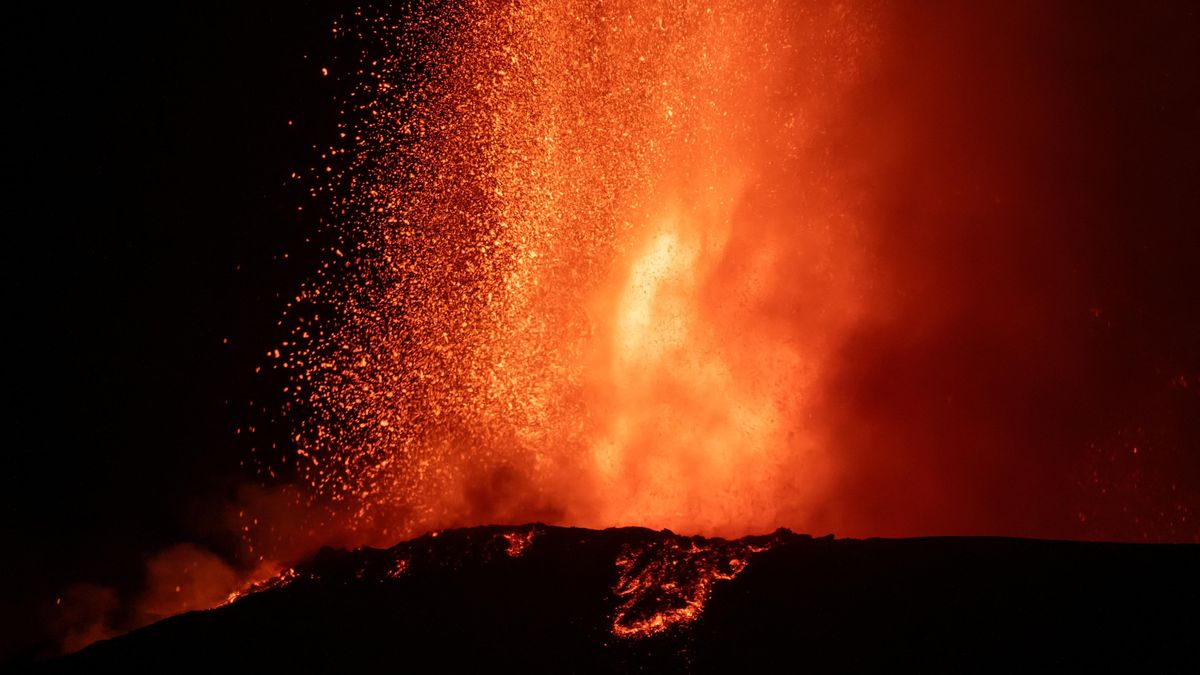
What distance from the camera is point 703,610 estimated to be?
449cm

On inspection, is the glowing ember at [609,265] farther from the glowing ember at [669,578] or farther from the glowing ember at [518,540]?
the glowing ember at [669,578]

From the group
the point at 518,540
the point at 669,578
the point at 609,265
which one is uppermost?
the point at 609,265

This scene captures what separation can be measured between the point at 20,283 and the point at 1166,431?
41.6ft

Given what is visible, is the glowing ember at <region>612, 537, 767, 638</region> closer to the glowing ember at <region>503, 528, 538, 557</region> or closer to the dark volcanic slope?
the dark volcanic slope

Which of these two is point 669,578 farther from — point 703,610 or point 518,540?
point 518,540

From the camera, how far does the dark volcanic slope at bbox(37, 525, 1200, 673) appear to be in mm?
3873

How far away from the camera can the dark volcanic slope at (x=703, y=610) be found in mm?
3873

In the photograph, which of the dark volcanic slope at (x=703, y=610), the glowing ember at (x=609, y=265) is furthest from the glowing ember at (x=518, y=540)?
the glowing ember at (x=609, y=265)

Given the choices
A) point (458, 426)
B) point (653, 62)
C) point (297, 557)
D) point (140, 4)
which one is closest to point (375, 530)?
point (297, 557)

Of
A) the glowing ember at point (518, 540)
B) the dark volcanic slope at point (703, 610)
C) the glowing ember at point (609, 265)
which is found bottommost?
the dark volcanic slope at point (703, 610)

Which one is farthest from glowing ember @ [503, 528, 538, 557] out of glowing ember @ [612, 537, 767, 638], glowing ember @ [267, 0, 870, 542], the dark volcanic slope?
glowing ember @ [267, 0, 870, 542]

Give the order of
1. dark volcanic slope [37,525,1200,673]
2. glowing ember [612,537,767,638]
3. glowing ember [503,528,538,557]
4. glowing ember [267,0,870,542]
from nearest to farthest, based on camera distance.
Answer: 1. dark volcanic slope [37,525,1200,673]
2. glowing ember [612,537,767,638]
3. glowing ember [503,528,538,557]
4. glowing ember [267,0,870,542]

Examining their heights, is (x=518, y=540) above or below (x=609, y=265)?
below

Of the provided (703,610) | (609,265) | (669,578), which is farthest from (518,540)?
(609,265)
